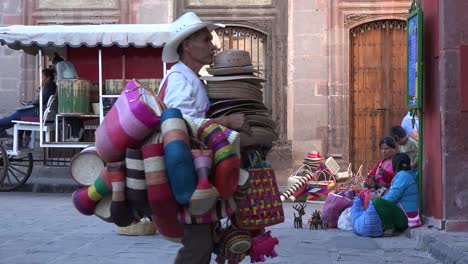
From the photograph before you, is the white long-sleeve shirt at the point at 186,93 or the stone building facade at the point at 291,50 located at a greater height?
the stone building facade at the point at 291,50

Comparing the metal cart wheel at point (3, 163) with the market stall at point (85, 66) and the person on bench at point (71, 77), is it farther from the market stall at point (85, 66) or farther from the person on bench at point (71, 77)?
the person on bench at point (71, 77)

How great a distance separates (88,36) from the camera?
13.4 m

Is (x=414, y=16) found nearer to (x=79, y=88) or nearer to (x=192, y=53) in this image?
(x=192, y=53)

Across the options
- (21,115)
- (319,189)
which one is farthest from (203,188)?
(21,115)

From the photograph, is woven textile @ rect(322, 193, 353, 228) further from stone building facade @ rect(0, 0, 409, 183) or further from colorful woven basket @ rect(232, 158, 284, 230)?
stone building facade @ rect(0, 0, 409, 183)

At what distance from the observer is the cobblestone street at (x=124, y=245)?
690cm

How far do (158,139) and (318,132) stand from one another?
39.9 feet

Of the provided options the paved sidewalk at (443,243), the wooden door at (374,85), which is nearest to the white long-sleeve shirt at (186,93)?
the paved sidewalk at (443,243)

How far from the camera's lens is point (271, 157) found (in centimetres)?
1584

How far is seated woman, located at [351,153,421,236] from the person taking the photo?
336 inches

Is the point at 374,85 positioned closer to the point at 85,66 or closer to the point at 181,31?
the point at 85,66

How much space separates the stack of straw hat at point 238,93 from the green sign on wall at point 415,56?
4.34 m

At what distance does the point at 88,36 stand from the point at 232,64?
367 inches

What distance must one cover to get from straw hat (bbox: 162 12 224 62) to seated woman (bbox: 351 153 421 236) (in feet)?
15.0
